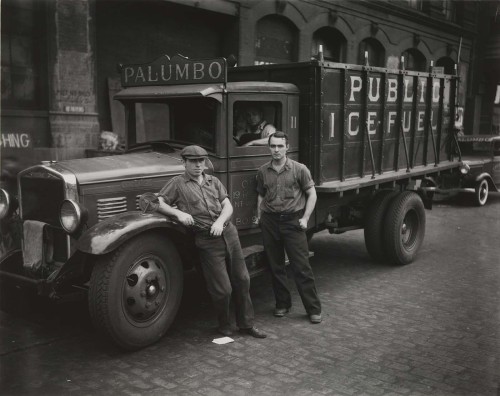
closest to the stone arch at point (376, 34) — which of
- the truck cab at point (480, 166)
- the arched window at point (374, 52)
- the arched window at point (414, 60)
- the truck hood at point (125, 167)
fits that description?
the arched window at point (374, 52)

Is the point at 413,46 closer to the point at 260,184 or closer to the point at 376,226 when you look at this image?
the point at 376,226

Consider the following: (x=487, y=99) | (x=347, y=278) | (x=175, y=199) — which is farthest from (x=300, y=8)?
(x=487, y=99)

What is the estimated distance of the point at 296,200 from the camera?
516 centimetres

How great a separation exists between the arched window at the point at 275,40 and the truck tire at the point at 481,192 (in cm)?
603

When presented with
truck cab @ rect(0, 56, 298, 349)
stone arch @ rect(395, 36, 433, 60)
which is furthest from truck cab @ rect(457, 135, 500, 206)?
truck cab @ rect(0, 56, 298, 349)

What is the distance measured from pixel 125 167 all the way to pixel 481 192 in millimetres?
10088

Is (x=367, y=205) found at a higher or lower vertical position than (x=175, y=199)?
lower

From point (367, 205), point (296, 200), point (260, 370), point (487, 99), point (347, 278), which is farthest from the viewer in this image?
point (487, 99)

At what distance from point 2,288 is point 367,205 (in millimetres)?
4561

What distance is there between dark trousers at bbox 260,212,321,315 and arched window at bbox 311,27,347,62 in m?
12.0

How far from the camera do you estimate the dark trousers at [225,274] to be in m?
4.63

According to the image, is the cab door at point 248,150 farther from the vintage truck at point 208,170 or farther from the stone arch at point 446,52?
the stone arch at point 446,52

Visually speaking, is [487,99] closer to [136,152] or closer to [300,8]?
[300,8]

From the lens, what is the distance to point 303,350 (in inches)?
176
